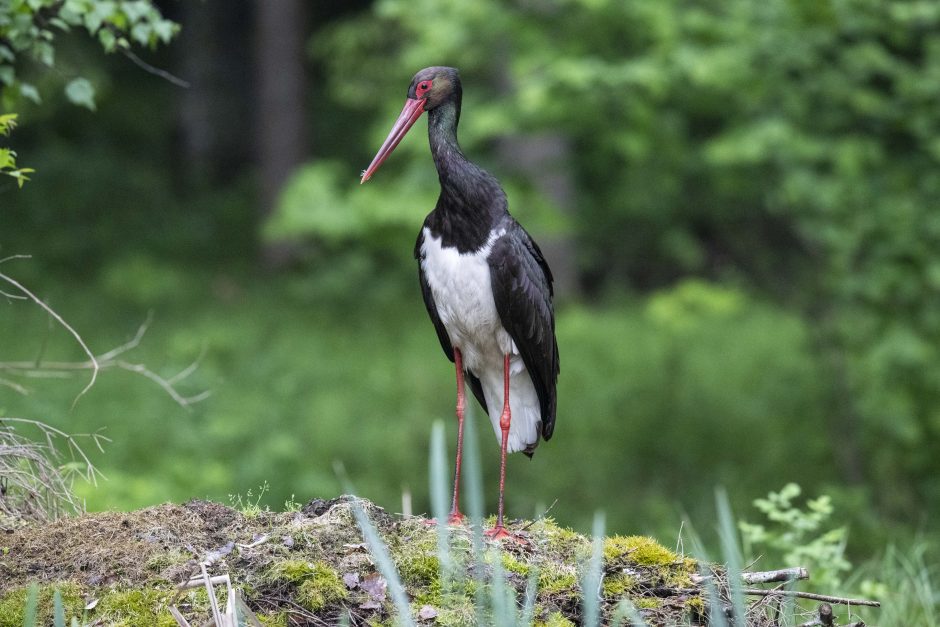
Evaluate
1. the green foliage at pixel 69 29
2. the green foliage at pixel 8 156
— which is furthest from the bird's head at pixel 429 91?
the green foliage at pixel 8 156

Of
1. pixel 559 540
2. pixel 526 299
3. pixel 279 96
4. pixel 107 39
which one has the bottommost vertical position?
pixel 559 540

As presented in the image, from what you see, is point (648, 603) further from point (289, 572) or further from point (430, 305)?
point (430, 305)

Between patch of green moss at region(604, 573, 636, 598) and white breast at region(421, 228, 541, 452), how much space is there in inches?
42.9

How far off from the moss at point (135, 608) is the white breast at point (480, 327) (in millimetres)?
1438

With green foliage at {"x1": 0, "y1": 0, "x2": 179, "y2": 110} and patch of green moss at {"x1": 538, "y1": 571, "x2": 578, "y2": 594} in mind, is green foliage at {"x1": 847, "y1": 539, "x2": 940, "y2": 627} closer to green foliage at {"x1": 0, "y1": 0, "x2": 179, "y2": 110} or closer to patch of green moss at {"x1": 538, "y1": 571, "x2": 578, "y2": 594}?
A: patch of green moss at {"x1": 538, "y1": 571, "x2": 578, "y2": 594}

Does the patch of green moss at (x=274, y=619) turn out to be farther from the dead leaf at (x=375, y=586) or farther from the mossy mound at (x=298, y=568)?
the dead leaf at (x=375, y=586)

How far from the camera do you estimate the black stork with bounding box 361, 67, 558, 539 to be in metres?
4.12

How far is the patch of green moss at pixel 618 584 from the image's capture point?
3396 mm

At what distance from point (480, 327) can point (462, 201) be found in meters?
0.44

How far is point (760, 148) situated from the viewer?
6.95 m

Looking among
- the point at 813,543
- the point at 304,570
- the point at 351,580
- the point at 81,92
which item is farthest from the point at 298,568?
the point at 813,543

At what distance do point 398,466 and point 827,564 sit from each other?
4683 mm

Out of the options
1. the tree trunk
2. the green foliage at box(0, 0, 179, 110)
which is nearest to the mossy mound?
the green foliage at box(0, 0, 179, 110)

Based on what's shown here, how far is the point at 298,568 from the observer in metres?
3.23
